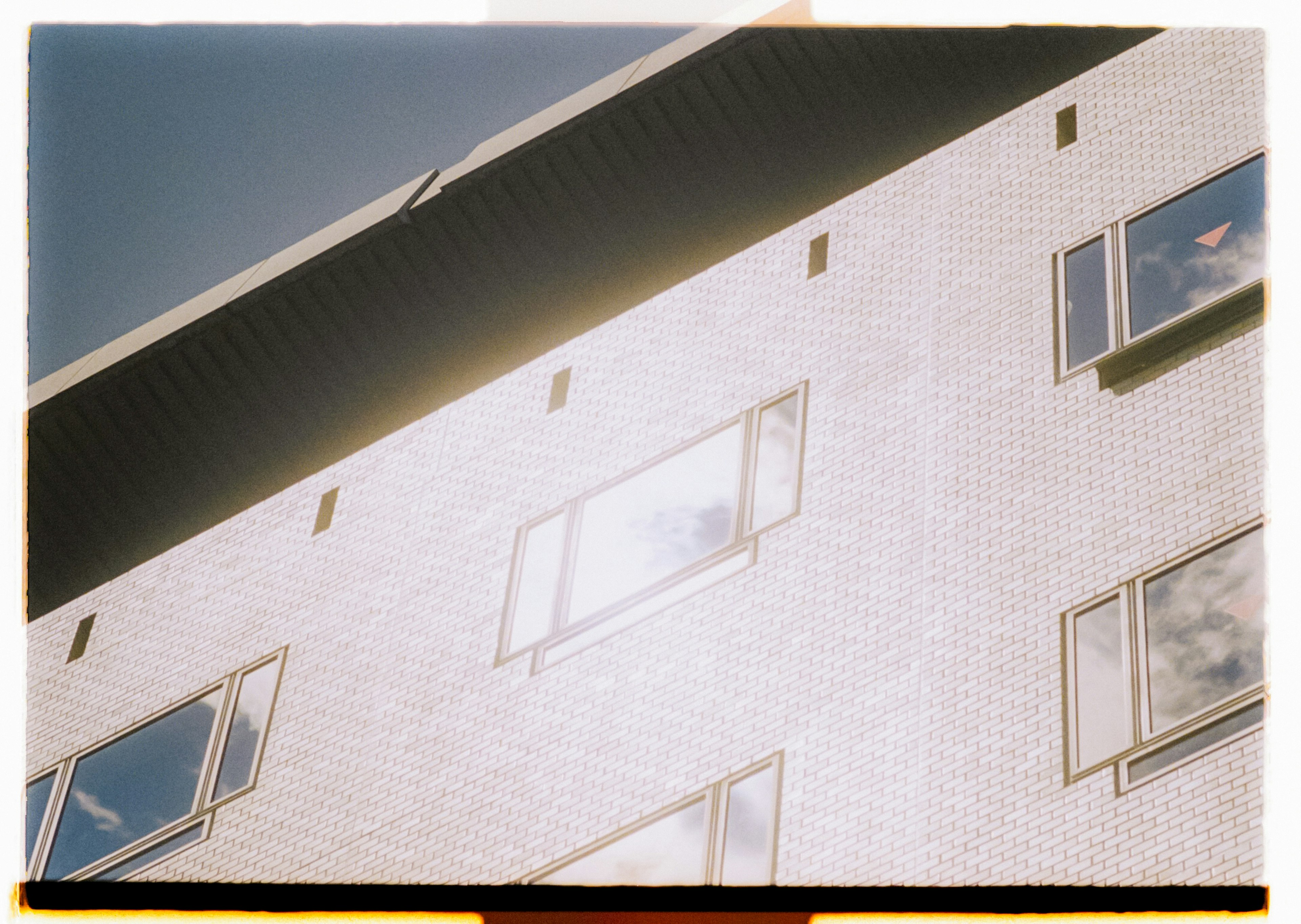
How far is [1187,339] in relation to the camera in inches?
135

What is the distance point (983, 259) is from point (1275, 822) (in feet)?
5.77

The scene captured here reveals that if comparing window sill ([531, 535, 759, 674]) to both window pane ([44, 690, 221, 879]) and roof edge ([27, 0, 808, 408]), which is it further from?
roof edge ([27, 0, 808, 408])

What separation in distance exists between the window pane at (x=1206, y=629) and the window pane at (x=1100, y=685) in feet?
0.23

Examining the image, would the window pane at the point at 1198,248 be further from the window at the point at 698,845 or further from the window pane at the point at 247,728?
the window pane at the point at 247,728

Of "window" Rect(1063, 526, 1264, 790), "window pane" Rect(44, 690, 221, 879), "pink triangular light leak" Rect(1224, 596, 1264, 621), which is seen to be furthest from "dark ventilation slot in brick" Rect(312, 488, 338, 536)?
"pink triangular light leak" Rect(1224, 596, 1264, 621)

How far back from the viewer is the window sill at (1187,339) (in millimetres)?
3393

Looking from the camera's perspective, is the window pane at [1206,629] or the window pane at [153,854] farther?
the window pane at [153,854]

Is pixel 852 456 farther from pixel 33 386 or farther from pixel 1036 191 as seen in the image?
pixel 33 386

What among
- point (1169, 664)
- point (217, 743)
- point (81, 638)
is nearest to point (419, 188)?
point (81, 638)

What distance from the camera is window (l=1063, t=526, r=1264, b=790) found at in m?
2.98

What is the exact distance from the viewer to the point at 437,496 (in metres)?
3.64

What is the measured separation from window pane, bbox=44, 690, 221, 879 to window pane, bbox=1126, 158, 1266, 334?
2967 mm

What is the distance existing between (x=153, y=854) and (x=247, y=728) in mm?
402

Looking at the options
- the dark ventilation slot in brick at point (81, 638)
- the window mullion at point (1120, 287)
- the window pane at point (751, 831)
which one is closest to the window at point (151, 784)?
the dark ventilation slot in brick at point (81, 638)
